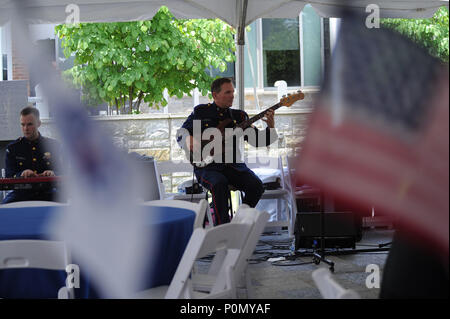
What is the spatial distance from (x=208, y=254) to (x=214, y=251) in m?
0.05

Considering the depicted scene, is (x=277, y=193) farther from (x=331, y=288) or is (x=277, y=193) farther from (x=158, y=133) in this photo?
(x=331, y=288)

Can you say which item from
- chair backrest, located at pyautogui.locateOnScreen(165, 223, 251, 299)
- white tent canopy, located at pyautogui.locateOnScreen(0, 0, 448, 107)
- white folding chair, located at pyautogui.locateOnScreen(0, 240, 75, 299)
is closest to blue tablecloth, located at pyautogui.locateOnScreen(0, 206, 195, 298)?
white folding chair, located at pyautogui.locateOnScreen(0, 240, 75, 299)

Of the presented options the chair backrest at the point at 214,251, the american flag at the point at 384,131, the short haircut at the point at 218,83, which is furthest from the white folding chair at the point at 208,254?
the short haircut at the point at 218,83

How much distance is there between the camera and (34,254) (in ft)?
6.03

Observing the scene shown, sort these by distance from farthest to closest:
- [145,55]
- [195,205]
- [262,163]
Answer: [145,55]
[262,163]
[195,205]

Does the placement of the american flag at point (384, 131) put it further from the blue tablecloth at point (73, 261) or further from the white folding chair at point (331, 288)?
the blue tablecloth at point (73, 261)

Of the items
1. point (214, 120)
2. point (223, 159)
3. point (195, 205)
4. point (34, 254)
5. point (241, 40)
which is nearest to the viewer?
point (34, 254)

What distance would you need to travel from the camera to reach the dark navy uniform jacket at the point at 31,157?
483 centimetres

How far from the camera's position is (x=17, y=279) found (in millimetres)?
2244

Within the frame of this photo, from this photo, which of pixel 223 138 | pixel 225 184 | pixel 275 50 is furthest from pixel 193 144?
pixel 275 50

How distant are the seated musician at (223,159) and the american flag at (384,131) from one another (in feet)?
13.3

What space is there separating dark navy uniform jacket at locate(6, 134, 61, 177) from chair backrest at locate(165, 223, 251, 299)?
297cm
